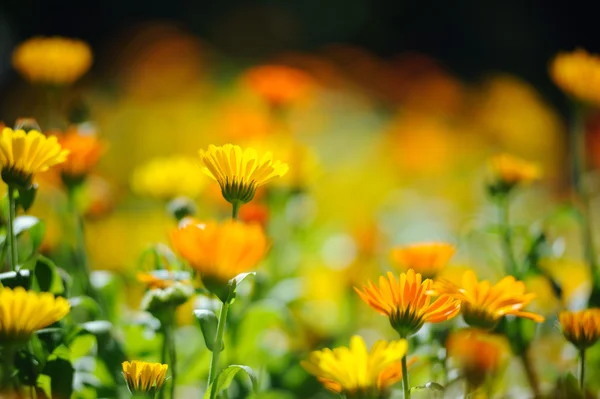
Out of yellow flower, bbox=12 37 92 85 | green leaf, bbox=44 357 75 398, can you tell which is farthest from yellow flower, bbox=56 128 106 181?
green leaf, bbox=44 357 75 398

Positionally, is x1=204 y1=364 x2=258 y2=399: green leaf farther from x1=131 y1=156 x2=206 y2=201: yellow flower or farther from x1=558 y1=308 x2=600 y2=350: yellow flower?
x1=131 y1=156 x2=206 y2=201: yellow flower

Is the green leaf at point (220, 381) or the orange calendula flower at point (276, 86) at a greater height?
the orange calendula flower at point (276, 86)

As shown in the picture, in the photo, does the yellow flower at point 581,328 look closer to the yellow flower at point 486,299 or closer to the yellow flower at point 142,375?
the yellow flower at point 486,299

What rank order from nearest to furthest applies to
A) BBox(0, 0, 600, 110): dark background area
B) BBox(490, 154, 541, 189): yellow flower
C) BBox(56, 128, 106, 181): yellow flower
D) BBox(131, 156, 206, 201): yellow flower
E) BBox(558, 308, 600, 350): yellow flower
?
BBox(558, 308, 600, 350): yellow flower < BBox(56, 128, 106, 181): yellow flower < BBox(490, 154, 541, 189): yellow flower < BBox(131, 156, 206, 201): yellow flower < BBox(0, 0, 600, 110): dark background area

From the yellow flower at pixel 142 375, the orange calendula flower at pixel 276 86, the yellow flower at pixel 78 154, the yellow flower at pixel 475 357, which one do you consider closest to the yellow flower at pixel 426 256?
the yellow flower at pixel 475 357

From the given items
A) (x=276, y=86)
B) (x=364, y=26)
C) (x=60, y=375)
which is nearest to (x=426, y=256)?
(x=60, y=375)

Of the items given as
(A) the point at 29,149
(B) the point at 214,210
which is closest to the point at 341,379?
(A) the point at 29,149
